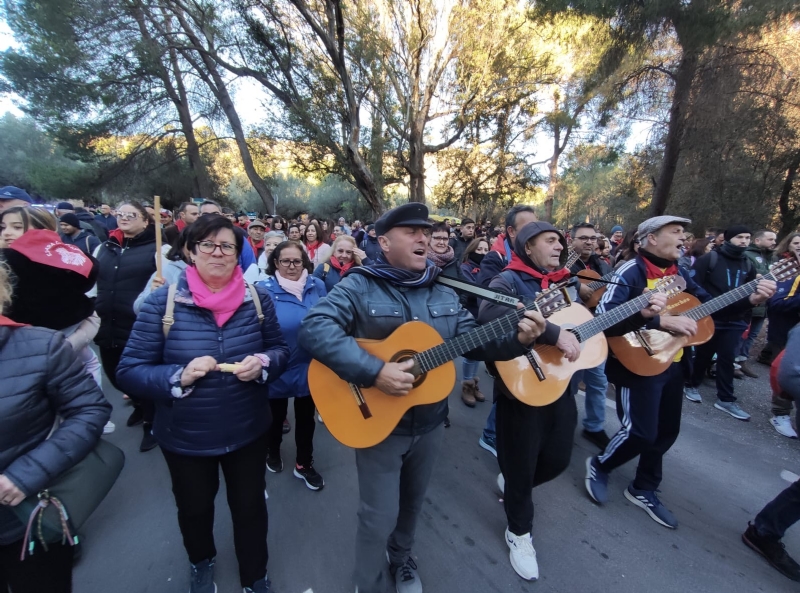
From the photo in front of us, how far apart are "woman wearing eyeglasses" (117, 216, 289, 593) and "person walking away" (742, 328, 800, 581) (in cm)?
Answer: 304

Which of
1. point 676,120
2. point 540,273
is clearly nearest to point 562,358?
point 540,273

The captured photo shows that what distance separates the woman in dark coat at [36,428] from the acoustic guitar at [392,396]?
0.97m

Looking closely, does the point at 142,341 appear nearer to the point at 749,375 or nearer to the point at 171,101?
the point at 749,375

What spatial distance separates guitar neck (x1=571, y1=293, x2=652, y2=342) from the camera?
246cm

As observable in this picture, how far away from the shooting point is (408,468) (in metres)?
2.03

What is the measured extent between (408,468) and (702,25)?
33.3ft

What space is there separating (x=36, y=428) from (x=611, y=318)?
3166 mm

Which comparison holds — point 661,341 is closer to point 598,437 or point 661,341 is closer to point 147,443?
point 598,437

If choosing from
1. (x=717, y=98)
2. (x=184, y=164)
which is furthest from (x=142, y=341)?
(x=184, y=164)

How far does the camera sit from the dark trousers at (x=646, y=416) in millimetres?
2602

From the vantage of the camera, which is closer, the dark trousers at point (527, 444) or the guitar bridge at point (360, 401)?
the guitar bridge at point (360, 401)

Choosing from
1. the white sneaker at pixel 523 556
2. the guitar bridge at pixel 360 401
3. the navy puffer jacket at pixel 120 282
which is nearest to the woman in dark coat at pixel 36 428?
the guitar bridge at pixel 360 401

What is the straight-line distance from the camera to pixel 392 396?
5.95ft

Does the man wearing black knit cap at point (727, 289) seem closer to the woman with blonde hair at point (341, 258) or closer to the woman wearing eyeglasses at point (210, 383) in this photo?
the woman with blonde hair at point (341, 258)
